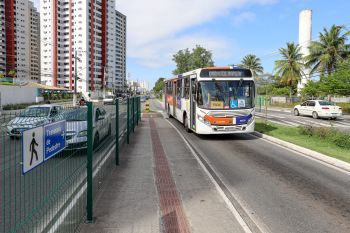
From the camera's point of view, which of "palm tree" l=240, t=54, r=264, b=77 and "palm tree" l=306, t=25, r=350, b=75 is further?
"palm tree" l=240, t=54, r=264, b=77

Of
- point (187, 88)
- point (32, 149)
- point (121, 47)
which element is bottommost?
point (32, 149)

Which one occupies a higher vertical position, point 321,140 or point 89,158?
point 89,158

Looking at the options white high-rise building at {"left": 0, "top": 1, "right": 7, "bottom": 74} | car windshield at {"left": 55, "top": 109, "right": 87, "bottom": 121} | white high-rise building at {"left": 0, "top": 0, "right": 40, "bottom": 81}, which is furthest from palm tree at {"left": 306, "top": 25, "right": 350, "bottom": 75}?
white high-rise building at {"left": 0, "top": 1, "right": 7, "bottom": 74}

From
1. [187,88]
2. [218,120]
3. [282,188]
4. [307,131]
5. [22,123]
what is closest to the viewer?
[22,123]

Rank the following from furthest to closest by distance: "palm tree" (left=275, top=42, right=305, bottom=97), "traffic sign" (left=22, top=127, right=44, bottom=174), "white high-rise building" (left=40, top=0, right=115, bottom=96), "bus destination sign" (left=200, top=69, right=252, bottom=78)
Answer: "white high-rise building" (left=40, top=0, right=115, bottom=96), "palm tree" (left=275, top=42, right=305, bottom=97), "bus destination sign" (left=200, top=69, right=252, bottom=78), "traffic sign" (left=22, top=127, right=44, bottom=174)

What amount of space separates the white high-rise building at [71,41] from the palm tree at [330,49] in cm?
8247

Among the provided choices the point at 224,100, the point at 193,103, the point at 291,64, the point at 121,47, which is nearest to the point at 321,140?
the point at 224,100

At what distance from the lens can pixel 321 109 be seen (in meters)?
29.6

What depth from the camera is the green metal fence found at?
3123 mm

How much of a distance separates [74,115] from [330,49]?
171ft

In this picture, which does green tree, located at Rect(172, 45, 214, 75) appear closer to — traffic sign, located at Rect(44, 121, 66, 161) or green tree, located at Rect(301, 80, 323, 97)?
green tree, located at Rect(301, 80, 323, 97)

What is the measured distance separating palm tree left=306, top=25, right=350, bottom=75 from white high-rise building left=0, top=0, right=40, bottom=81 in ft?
297

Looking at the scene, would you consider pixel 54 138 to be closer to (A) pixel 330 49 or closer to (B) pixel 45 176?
(B) pixel 45 176

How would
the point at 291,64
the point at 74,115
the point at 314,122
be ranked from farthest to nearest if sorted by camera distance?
1. the point at 291,64
2. the point at 314,122
3. the point at 74,115
